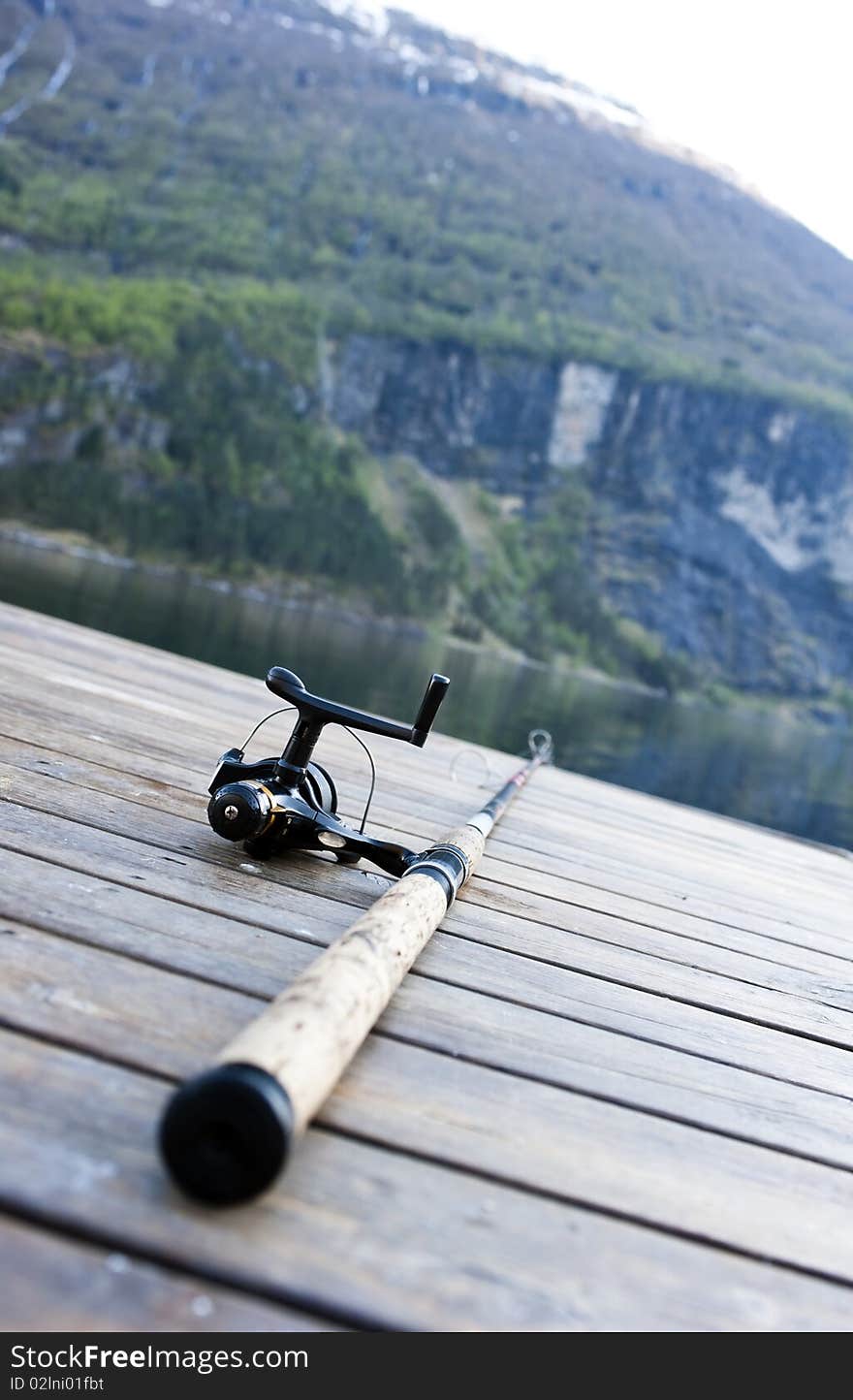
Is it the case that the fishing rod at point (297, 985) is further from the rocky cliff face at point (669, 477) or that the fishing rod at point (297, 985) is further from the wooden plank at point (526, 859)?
the rocky cliff face at point (669, 477)

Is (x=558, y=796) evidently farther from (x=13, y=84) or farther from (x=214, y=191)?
(x=13, y=84)

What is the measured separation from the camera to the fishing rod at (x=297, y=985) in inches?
43.9

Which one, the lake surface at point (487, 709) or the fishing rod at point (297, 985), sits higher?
the fishing rod at point (297, 985)

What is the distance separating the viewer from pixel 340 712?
2133 millimetres

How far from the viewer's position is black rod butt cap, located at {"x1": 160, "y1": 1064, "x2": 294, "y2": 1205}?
1.11m

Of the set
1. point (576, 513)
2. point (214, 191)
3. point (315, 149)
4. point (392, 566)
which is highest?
point (315, 149)

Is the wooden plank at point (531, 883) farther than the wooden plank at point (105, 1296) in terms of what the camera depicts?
Yes

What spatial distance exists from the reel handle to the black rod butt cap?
40.4 inches

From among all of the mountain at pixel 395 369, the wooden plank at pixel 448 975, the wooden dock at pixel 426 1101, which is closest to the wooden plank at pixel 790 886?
the wooden dock at pixel 426 1101

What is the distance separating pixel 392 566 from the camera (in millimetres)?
115750

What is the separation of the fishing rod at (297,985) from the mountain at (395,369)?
88080 mm
